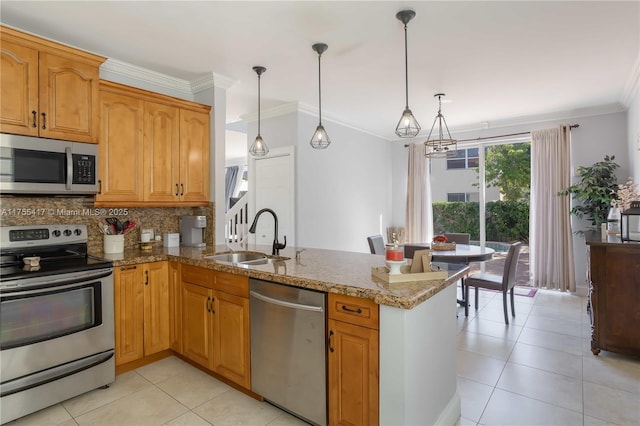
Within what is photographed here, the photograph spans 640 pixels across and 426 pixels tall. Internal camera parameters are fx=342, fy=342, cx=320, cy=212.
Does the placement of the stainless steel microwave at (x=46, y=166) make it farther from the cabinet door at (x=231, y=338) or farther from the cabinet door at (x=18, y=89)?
the cabinet door at (x=231, y=338)

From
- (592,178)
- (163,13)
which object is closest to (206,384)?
(163,13)

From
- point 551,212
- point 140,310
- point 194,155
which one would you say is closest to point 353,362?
point 140,310

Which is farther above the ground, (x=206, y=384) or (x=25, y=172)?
(x=25, y=172)

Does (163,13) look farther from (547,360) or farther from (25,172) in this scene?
(547,360)

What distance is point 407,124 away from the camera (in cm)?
243

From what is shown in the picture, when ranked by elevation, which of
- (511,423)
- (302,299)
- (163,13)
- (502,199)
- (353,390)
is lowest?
(511,423)

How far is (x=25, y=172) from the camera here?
2410 millimetres

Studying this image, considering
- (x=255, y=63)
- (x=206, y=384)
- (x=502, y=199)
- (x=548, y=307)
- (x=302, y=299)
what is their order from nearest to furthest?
(x=302, y=299), (x=206, y=384), (x=255, y=63), (x=548, y=307), (x=502, y=199)

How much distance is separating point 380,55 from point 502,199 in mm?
3928

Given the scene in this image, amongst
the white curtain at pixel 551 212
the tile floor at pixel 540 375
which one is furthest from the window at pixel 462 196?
the tile floor at pixel 540 375

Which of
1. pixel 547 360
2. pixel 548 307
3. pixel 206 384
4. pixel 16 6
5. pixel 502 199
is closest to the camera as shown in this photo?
pixel 16 6

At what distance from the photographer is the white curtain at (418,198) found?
6441 millimetres

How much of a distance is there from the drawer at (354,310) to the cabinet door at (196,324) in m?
1.19

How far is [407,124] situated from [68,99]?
2.57 meters
